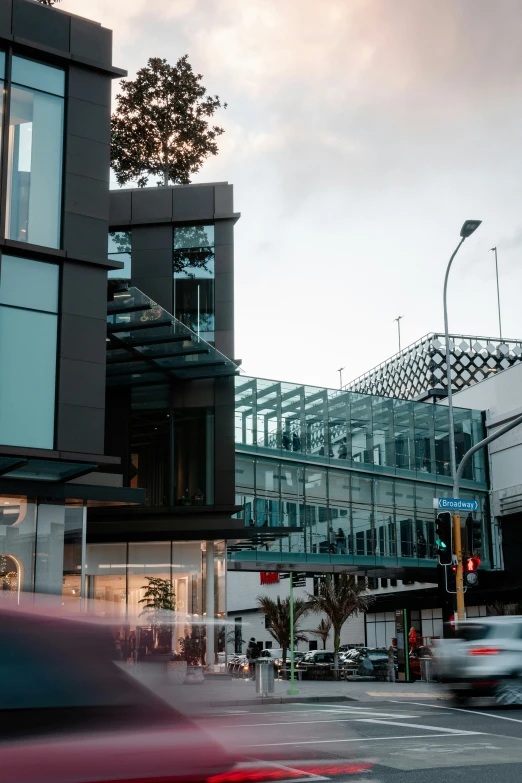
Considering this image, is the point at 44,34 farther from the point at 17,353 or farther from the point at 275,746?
the point at 275,746

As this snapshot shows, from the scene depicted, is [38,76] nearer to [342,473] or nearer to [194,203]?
[194,203]

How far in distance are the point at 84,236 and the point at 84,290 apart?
1455 millimetres

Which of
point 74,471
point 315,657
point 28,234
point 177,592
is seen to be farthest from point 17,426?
point 315,657

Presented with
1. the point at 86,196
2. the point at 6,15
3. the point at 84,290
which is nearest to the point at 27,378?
the point at 84,290

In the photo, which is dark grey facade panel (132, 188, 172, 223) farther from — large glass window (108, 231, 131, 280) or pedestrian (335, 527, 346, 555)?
pedestrian (335, 527, 346, 555)

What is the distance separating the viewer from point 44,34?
24016 millimetres

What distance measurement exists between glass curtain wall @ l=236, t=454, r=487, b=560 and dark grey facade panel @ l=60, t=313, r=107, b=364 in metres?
19.1

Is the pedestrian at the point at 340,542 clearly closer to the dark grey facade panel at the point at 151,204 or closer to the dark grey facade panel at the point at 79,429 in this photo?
the dark grey facade panel at the point at 151,204

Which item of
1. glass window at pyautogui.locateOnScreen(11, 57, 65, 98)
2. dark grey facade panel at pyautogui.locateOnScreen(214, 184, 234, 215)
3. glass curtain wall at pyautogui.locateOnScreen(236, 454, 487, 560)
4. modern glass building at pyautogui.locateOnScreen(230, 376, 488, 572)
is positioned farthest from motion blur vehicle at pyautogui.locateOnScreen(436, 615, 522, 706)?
glass curtain wall at pyautogui.locateOnScreen(236, 454, 487, 560)

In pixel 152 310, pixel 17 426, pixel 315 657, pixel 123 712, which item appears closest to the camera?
pixel 123 712

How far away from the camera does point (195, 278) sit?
33031 mm

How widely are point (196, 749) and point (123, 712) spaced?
13.3 inches

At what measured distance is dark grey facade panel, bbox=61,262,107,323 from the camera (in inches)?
913

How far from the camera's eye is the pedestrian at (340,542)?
146 feet
